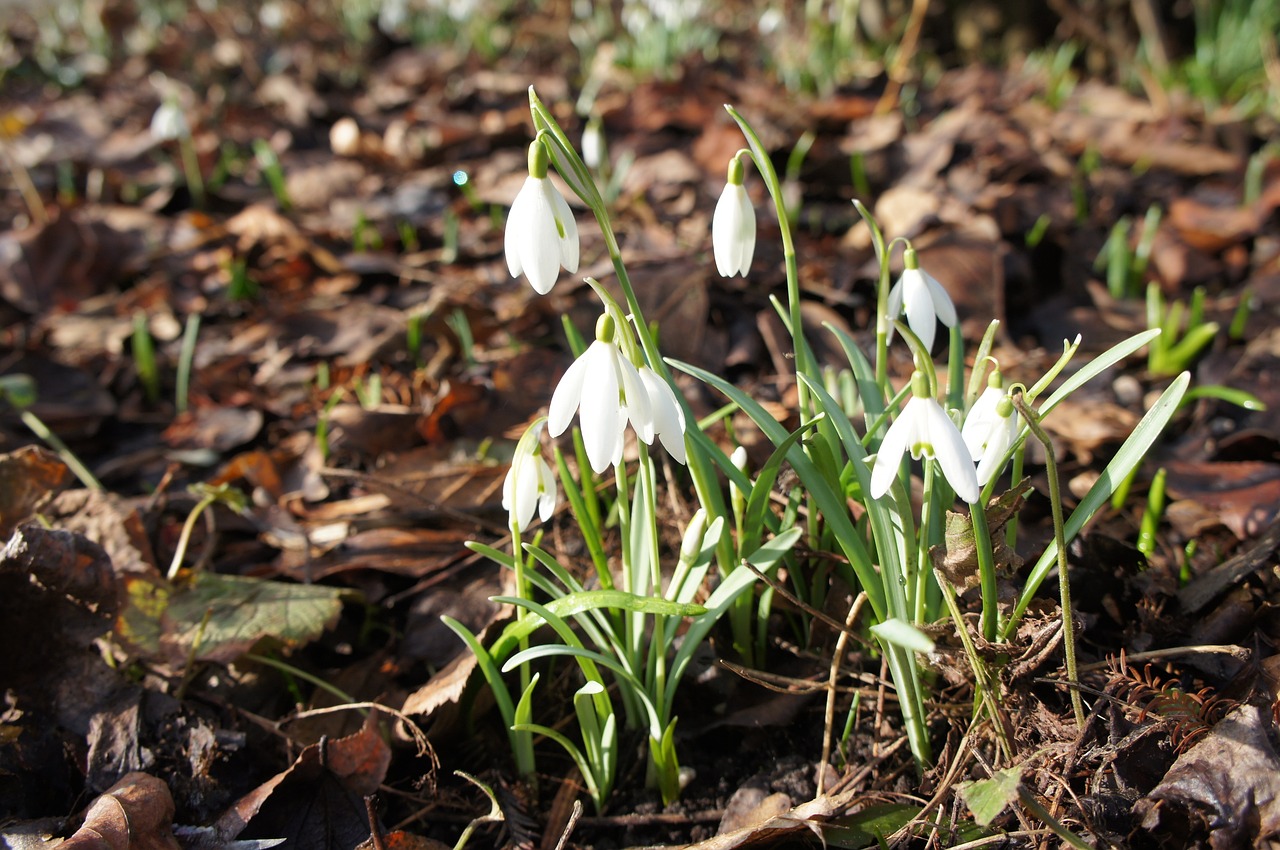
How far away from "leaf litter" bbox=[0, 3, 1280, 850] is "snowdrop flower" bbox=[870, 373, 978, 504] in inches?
6.2

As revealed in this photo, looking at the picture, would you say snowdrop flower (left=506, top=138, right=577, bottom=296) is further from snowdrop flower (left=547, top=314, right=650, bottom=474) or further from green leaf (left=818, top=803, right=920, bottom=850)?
green leaf (left=818, top=803, right=920, bottom=850)

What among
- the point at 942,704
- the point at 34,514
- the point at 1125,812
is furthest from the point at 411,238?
the point at 1125,812

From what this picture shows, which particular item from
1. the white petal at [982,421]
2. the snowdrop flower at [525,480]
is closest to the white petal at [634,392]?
the snowdrop flower at [525,480]

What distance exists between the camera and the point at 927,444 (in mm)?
971

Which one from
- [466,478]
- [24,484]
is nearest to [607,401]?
[466,478]

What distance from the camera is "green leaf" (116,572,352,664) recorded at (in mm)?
1432

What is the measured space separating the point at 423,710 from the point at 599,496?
0.52 metres

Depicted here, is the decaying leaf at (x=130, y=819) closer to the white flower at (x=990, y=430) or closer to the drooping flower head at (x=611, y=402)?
the drooping flower head at (x=611, y=402)

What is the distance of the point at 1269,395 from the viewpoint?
1.95 m

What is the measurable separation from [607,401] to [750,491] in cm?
33

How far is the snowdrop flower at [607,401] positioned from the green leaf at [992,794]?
1.66ft

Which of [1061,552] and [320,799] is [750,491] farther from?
[320,799]

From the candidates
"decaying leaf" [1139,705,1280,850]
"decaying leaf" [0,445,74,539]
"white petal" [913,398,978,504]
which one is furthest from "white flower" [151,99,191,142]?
"decaying leaf" [1139,705,1280,850]

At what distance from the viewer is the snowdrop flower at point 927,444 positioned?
3.08ft
